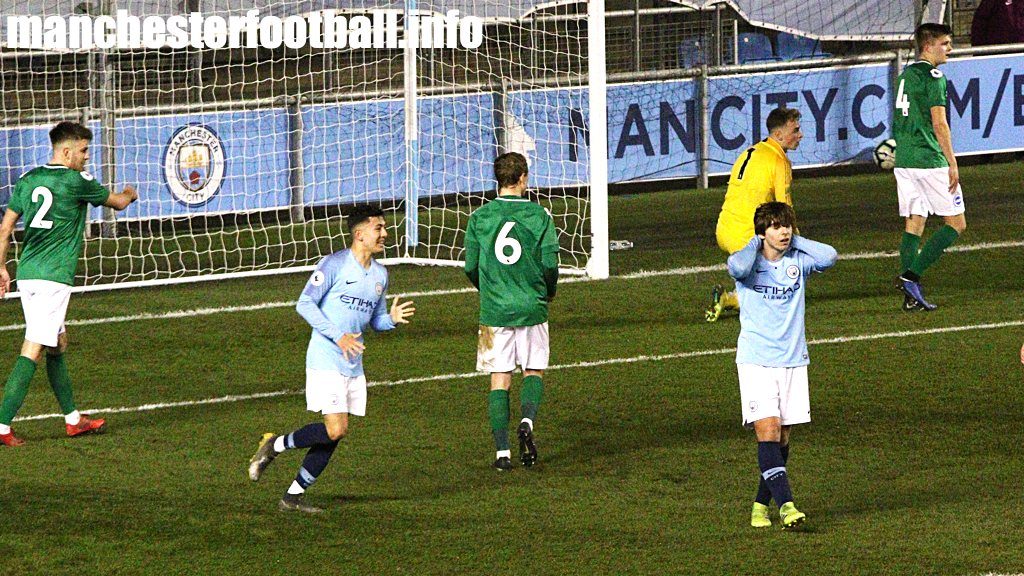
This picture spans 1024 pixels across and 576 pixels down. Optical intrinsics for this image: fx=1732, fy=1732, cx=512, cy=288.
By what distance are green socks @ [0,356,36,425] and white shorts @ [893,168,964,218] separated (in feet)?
22.0

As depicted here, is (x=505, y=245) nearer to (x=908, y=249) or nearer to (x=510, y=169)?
(x=510, y=169)

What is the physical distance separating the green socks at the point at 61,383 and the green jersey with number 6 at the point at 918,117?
6.66 metres

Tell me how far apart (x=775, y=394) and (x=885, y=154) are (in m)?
14.6

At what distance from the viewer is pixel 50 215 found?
381 inches

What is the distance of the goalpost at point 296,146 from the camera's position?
666 inches

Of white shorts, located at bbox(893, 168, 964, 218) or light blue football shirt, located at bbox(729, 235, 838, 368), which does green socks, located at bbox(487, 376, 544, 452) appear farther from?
white shorts, located at bbox(893, 168, 964, 218)

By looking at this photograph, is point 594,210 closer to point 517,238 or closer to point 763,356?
point 517,238

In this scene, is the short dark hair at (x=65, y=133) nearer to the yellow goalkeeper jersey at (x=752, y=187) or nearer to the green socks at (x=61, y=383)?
the green socks at (x=61, y=383)

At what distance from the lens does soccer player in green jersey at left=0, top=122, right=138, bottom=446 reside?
9664mm

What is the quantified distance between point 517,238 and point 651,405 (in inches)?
75.7

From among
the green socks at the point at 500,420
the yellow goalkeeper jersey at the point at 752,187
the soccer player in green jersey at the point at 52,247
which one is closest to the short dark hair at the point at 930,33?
the yellow goalkeeper jersey at the point at 752,187

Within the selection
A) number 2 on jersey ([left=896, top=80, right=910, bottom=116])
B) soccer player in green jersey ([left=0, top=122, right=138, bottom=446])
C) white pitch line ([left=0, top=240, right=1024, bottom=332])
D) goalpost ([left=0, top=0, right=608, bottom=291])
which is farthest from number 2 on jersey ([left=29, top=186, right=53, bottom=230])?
number 2 on jersey ([left=896, top=80, right=910, bottom=116])

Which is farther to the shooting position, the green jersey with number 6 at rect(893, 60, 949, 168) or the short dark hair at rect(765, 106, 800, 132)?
the green jersey with number 6 at rect(893, 60, 949, 168)

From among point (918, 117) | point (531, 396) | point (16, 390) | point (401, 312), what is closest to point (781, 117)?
point (918, 117)
